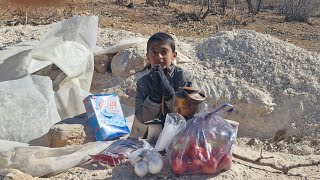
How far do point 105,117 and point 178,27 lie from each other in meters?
6.52

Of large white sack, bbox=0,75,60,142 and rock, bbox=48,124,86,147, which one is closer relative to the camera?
rock, bbox=48,124,86,147

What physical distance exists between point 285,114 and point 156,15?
24.8ft

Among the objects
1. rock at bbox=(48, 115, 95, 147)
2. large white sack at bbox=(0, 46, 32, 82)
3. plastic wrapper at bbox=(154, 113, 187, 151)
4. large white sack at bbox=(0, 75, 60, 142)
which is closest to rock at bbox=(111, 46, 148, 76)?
large white sack at bbox=(0, 46, 32, 82)

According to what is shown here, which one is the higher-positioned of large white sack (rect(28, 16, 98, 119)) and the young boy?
the young boy

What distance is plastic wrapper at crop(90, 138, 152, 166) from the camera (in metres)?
2.57

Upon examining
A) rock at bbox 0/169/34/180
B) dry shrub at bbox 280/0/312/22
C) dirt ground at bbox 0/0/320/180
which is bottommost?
dry shrub at bbox 280/0/312/22

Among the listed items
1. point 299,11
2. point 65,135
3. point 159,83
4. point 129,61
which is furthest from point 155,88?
point 299,11

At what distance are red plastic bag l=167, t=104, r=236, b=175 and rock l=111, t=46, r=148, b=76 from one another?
223cm

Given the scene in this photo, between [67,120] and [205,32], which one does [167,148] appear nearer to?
[67,120]

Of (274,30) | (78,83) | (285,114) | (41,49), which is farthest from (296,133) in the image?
(274,30)

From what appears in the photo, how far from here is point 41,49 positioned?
13.5ft

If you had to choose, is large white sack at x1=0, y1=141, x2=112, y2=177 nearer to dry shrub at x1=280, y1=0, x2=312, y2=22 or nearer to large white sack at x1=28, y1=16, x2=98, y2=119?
large white sack at x1=28, y1=16, x2=98, y2=119

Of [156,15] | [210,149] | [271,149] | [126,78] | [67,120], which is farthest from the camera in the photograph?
[156,15]

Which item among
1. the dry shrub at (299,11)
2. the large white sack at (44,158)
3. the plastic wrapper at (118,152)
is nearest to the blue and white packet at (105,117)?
the large white sack at (44,158)
